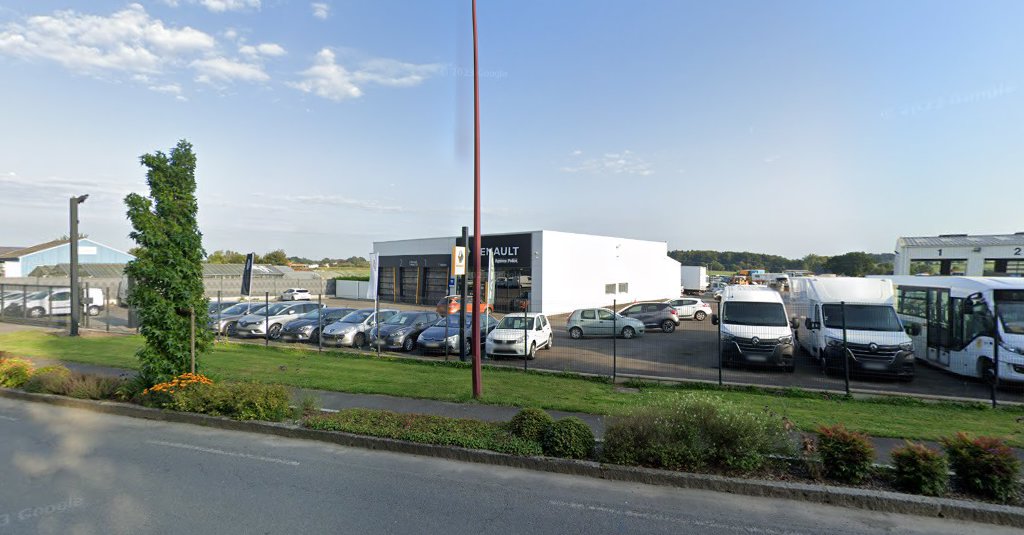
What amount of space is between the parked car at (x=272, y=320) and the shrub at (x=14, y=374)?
869 cm

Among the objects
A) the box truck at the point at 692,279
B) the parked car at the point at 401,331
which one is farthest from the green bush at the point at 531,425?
the box truck at the point at 692,279

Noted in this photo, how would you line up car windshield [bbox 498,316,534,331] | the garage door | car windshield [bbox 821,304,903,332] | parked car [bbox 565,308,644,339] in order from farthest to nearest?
A: the garage door, parked car [bbox 565,308,644,339], car windshield [bbox 498,316,534,331], car windshield [bbox 821,304,903,332]

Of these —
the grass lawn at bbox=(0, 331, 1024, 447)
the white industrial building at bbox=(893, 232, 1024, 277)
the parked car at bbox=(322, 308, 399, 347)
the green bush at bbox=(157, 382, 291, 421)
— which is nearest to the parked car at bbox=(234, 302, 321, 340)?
the parked car at bbox=(322, 308, 399, 347)

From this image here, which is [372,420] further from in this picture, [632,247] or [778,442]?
[632,247]

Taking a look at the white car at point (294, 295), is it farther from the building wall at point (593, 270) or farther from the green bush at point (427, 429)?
the green bush at point (427, 429)

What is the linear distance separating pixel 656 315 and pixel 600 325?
469 cm

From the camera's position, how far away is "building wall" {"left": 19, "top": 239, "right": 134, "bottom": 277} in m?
56.9

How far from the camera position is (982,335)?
12.2m

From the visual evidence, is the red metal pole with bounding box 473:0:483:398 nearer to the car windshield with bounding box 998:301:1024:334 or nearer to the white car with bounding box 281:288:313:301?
the car windshield with bounding box 998:301:1024:334

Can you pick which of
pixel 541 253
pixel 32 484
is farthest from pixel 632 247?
pixel 32 484

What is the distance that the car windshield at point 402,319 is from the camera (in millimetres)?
19039

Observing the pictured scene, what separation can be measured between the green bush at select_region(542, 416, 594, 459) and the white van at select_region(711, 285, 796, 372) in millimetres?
6740

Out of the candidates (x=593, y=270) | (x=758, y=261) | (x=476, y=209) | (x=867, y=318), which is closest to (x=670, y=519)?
(x=476, y=209)

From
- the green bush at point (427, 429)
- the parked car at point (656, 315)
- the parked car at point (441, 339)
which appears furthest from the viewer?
the parked car at point (656, 315)
